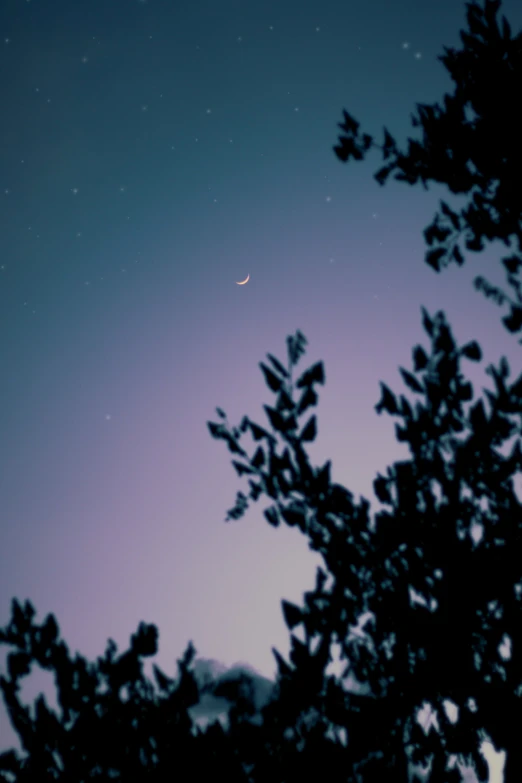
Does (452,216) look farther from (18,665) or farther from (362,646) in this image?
(18,665)

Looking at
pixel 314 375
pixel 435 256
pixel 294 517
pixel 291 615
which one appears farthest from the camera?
pixel 435 256

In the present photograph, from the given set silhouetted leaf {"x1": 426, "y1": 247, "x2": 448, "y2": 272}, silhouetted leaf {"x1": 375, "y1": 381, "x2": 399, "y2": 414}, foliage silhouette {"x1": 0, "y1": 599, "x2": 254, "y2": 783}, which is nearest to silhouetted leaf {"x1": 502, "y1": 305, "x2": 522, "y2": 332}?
silhouetted leaf {"x1": 426, "y1": 247, "x2": 448, "y2": 272}

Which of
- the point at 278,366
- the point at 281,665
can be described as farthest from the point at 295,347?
the point at 281,665

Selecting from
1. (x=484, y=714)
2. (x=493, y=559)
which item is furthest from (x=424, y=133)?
(x=484, y=714)

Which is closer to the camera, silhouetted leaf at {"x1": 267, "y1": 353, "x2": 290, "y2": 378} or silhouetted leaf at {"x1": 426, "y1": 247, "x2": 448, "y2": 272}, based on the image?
silhouetted leaf at {"x1": 267, "y1": 353, "x2": 290, "y2": 378}

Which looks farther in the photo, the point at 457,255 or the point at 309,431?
the point at 457,255

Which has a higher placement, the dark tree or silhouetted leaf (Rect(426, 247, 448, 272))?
silhouetted leaf (Rect(426, 247, 448, 272))

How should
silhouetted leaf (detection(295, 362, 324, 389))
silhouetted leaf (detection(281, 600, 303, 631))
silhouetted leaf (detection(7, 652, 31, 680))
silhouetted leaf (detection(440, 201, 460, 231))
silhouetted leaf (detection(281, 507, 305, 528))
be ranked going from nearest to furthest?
silhouetted leaf (detection(281, 600, 303, 631)) < silhouetted leaf (detection(7, 652, 31, 680)) < silhouetted leaf (detection(295, 362, 324, 389)) < silhouetted leaf (detection(281, 507, 305, 528)) < silhouetted leaf (detection(440, 201, 460, 231))

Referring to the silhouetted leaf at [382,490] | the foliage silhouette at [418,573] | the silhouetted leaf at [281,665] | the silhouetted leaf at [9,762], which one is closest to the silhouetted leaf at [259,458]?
the foliage silhouette at [418,573]

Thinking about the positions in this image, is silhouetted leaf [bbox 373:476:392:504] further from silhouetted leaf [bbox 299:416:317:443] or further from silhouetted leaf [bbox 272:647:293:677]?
silhouetted leaf [bbox 272:647:293:677]

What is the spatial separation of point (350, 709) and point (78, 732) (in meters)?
1.09

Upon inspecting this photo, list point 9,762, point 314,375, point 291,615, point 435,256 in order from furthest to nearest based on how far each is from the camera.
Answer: point 435,256 → point 314,375 → point 9,762 → point 291,615

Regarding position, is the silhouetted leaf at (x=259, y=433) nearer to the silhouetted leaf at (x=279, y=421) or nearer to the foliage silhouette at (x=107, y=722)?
the silhouetted leaf at (x=279, y=421)

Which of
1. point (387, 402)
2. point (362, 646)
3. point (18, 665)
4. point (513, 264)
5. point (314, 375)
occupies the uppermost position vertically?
point (513, 264)
